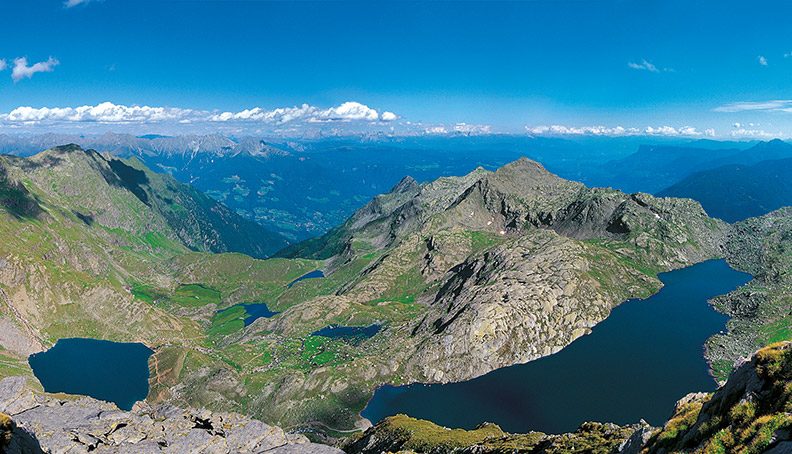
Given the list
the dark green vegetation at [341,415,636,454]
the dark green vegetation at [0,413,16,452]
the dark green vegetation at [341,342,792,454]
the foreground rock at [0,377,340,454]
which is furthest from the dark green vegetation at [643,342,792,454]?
the foreground rock at [0,377,340,454]

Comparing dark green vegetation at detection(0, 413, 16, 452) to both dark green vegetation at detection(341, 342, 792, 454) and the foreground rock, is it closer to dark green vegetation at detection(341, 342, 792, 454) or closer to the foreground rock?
the foreground rock

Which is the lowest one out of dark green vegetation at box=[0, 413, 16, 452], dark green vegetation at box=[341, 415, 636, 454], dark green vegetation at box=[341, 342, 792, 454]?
dark green vegetation at box=[341, 415, 636, 454]

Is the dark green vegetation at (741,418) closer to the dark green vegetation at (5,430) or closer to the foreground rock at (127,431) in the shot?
the foreground rock at (127,431)

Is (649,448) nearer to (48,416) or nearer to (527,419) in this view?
(48,416)

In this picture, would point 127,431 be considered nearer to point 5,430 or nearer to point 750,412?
point 5,430

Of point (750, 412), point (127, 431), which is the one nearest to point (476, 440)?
point (127, 431)

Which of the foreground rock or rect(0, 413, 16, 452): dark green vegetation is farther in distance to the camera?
the foreground rock

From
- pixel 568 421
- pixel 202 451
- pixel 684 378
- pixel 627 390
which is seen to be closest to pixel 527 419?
pixel 568 421

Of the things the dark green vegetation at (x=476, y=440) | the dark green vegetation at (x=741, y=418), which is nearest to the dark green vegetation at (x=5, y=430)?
the dark green vegetation at (x=741, y=418)

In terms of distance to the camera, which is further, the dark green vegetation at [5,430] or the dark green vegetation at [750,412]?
the dark green vegetation at [5,430]
